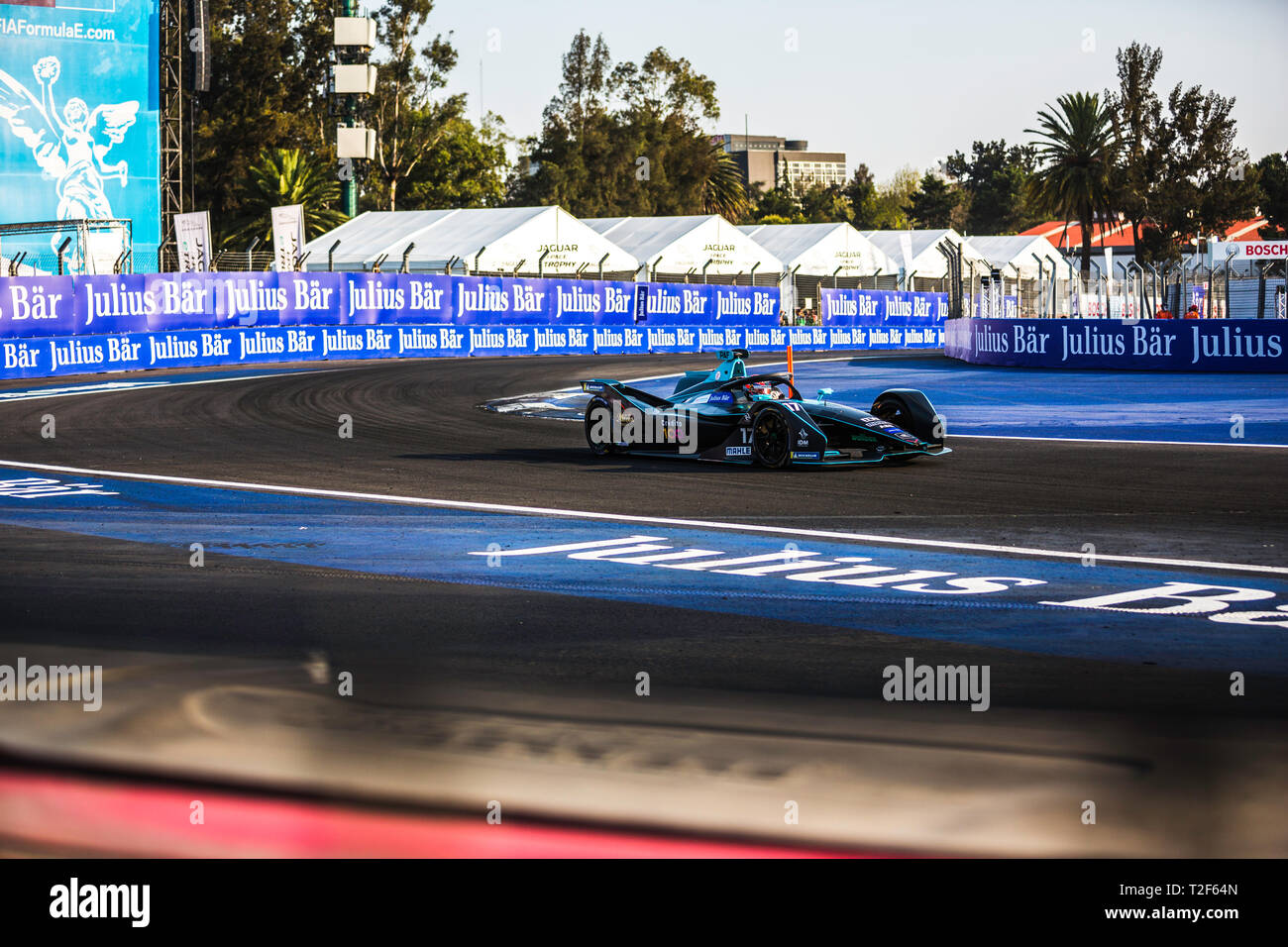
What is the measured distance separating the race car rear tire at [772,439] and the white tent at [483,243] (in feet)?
117

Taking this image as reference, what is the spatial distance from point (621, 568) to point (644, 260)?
1891 inches

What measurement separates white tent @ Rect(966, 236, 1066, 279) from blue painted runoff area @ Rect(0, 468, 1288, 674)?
66.2 meters

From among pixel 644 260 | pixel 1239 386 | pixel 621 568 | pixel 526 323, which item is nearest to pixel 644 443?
pixel 621 568

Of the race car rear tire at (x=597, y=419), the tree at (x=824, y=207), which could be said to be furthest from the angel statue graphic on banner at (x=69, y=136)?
the tree at (x=824, y=207)

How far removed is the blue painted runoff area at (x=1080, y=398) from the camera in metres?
17.5

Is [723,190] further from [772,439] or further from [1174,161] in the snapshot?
[772,439]

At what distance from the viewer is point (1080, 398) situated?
22625mm

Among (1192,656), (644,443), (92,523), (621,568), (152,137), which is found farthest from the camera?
(152,137)

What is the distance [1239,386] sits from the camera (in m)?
24.0

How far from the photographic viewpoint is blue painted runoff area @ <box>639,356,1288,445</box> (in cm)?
1747

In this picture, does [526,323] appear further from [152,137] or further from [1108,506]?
[1108,506]

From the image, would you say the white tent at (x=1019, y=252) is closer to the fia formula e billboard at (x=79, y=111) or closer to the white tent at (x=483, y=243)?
the white tent at (x=483, y=243)

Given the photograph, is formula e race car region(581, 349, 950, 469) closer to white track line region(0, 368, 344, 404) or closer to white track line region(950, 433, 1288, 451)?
white track line region(950, 433, 1288, 451)

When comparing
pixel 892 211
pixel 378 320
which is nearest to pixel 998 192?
pixel 892 211
